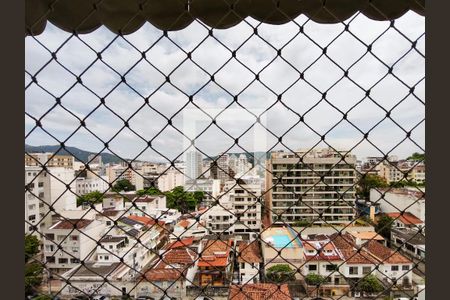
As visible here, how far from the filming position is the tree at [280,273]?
0.76 metres

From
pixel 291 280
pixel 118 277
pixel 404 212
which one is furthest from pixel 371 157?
pixel 118 277

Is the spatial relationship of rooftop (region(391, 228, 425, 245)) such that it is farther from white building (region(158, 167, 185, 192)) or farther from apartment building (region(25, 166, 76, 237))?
apartment building (region(25, 166, 76, 237))

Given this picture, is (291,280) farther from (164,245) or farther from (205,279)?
(164,245)

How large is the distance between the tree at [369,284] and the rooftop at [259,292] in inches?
8.3

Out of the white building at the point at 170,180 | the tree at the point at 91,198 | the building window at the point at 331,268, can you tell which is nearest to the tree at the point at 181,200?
the white building at the point at 170,180

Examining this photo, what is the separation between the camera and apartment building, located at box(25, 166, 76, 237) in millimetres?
675

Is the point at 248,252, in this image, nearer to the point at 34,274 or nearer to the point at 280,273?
the point at 280,273

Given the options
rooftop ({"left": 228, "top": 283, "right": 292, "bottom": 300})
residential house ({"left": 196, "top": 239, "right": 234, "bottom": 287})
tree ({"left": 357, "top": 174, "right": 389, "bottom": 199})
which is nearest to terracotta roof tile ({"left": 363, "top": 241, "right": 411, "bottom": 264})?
tree ({"left": 357, "top": 174, "right": 389, "bottom": 199})

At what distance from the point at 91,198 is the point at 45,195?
104mm

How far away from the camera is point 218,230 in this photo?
0.81 meters

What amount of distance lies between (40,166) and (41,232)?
17 cm

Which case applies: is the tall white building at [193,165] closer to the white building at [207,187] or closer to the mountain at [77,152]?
the white building at [207,187]

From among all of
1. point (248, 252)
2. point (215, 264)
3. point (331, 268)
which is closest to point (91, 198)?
point (215, 264)

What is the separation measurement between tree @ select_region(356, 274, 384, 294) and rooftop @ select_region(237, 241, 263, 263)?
0.29 m
